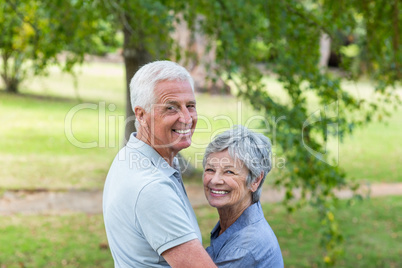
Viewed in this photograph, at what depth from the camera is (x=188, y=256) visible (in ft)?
5.19

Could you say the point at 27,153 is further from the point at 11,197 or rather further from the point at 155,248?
the point at 155,248

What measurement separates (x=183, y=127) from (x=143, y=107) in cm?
18

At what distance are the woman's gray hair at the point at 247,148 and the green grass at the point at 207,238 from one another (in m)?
3.41

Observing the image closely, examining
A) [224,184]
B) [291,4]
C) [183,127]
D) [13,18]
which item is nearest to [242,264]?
[224,184]

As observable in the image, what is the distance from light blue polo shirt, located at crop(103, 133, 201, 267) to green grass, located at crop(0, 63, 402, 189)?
2566mm

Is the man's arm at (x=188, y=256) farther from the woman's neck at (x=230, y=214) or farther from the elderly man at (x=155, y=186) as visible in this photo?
the woman's neck at (x=230, y=214)

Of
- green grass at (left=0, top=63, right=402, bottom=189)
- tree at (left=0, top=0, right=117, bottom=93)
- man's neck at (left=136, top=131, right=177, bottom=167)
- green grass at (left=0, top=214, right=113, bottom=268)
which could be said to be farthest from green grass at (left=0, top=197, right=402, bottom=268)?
man's neck at (left=136, top=131, right=177, bottom=167)

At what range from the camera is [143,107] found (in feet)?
6.13

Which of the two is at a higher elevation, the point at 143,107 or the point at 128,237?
the point at 143,107

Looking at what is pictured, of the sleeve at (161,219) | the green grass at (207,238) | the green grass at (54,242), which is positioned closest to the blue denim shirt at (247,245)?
the sleeve at (161,219)

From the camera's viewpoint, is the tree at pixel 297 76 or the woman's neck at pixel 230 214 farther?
the tree at pixel 297 76

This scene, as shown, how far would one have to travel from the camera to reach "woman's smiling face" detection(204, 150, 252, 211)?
6.52 ft

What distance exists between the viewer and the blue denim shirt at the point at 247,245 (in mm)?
1799

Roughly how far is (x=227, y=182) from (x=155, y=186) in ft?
1.47
